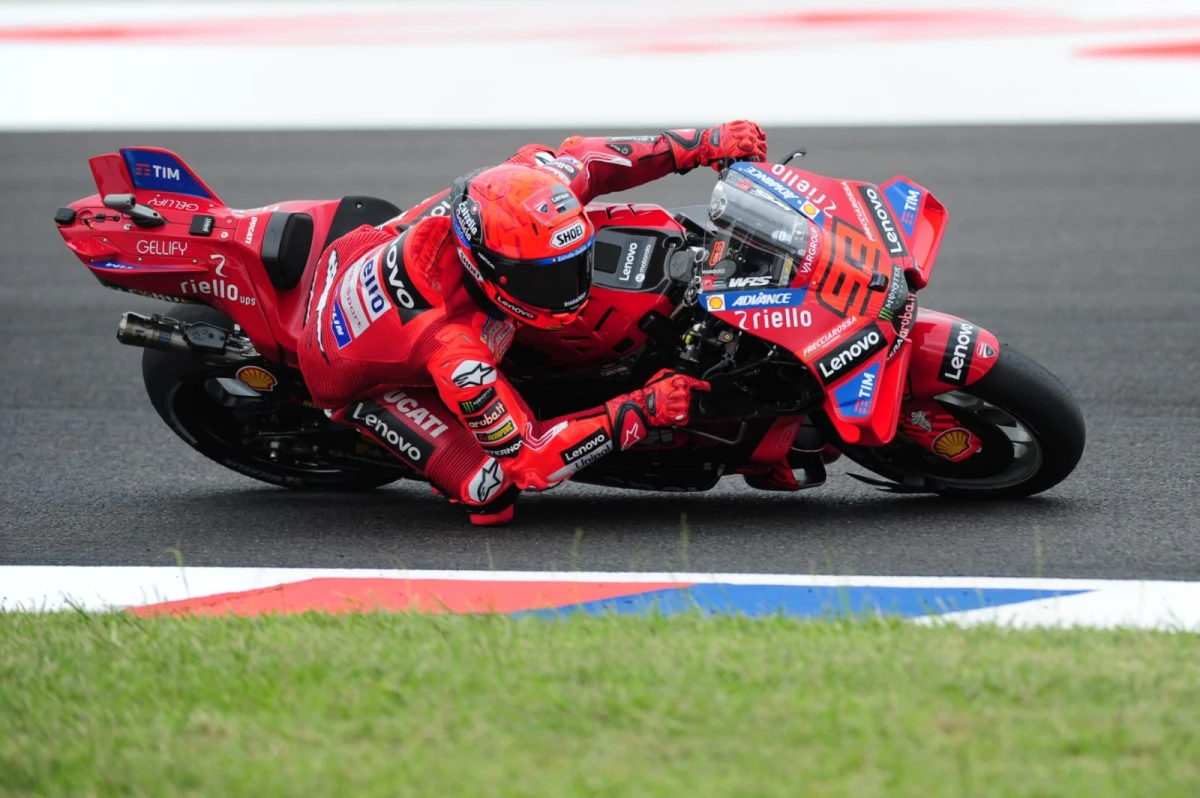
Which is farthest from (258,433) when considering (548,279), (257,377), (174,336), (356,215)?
(548,279)

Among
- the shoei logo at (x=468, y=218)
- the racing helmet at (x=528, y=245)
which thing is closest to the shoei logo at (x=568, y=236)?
the racing helmet at (x=528, y=245)

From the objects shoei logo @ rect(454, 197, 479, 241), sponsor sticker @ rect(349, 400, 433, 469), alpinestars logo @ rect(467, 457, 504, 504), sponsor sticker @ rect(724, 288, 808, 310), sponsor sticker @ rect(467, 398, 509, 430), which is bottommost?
alpinestars logo @ rect(467, 457, 504, 504)

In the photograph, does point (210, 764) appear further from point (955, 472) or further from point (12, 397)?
point (12, 397)

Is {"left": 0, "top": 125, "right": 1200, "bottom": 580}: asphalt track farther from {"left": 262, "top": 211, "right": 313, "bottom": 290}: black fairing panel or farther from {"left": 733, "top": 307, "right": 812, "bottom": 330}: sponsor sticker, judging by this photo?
{"left": 262, "top": 211, "right": 313, "bottom": 290}: black fairing panel

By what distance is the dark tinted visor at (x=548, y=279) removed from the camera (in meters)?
4.65

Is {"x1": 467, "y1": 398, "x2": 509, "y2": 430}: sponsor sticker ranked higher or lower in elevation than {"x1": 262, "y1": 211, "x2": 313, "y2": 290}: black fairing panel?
lower

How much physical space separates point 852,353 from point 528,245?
1039mm

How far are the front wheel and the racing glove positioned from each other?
0.94 m

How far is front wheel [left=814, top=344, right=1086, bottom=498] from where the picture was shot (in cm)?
489

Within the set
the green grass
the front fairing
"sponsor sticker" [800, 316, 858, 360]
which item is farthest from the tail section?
"sponsor sticker" [800, 316, 858, 360]

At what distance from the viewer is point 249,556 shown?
5.22 m

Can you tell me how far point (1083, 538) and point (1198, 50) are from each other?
31.9 feet

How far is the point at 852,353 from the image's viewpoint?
4.62 m

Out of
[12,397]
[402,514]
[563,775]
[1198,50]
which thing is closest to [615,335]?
[402,514]
